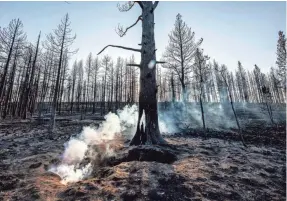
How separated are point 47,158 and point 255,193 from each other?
5984mm

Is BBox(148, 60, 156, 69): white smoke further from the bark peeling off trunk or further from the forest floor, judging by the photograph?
Answer: the forest floor

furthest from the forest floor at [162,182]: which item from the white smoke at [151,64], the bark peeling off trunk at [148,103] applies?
the white smoke at [151,64]

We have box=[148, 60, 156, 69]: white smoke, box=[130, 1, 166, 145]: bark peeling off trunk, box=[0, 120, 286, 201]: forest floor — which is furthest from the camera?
box=[148, 60, 156, 69]: white smoke

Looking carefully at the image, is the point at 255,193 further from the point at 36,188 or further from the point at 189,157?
the point at 36,188

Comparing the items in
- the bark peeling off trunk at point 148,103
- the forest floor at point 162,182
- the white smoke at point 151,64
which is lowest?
the forest floor at point 162,182

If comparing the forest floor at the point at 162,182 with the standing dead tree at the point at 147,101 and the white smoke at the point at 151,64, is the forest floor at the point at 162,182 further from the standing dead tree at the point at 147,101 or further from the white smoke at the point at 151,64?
the white smoke at the point at 151,64

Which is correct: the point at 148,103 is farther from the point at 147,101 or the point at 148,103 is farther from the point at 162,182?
the point at 162,182

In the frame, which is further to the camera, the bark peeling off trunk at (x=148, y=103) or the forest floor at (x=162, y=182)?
the bark peeling off trunk at (x=148, y=103)

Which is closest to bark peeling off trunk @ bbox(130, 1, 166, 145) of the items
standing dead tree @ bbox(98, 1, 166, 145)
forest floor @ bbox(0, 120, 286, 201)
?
standing dead tree @ bbox(98, 1, 166, 145)

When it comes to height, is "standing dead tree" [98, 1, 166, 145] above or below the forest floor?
above

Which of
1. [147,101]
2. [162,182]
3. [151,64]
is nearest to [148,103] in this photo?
[147,101]

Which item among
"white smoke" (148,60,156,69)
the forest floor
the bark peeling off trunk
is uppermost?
"white smoke" (148,60,156,69)

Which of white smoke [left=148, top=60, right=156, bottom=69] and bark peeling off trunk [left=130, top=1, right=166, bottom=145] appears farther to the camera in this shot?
white smoke [left=148, top=60, right=156, bottom=69]

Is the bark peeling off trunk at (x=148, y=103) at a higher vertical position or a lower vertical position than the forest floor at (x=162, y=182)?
higher
